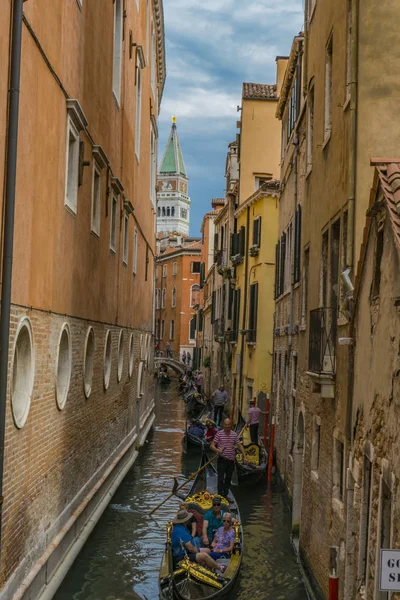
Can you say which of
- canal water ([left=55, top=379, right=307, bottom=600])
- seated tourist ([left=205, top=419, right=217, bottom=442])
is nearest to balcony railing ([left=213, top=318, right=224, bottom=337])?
seated tourist ([left=205, top=419, right=217, bottom=442])

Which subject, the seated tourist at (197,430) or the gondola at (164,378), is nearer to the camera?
the seated tourist at (197,430)

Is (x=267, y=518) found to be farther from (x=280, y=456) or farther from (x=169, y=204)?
(x=169, y=204)

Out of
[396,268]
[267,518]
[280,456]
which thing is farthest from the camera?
[280,456]

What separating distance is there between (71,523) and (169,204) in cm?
15124

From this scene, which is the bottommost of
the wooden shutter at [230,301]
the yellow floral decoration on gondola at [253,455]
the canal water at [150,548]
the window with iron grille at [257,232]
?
the canal water at [150,548]

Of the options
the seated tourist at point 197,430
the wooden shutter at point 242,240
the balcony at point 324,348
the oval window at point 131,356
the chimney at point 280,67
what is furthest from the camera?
the wooden shutter at point 242,240

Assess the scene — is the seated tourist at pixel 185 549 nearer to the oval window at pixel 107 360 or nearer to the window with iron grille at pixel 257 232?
the oval window at pixel 107 360

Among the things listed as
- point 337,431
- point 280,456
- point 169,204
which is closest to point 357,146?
point 337,431

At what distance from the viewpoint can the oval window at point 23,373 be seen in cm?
843

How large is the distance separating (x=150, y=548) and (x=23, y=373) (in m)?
5.60

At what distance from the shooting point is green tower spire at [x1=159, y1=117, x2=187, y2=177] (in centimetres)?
16062

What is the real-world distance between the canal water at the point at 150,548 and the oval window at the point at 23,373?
298 centimetres

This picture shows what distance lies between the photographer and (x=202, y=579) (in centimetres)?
994

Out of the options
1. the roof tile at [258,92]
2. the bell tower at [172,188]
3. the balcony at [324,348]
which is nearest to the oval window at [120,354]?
the balcony at [324,348]
